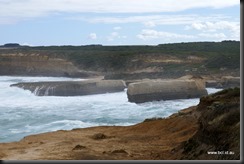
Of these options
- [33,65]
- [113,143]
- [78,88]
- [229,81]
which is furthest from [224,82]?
[33,65]

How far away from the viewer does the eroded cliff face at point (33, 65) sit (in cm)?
4651

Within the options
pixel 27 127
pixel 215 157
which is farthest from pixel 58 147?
pixel 27 127

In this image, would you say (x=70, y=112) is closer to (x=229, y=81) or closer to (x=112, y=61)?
(x=229, y=81)

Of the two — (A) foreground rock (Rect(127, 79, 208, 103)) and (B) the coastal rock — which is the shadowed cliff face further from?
(B) the coastal rock

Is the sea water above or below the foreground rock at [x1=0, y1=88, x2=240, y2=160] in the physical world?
below

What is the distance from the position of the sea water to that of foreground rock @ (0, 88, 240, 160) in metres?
3.26

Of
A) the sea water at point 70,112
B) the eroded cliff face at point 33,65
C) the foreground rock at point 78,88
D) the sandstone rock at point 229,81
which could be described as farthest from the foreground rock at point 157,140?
the eroded cliff face at point 33,65

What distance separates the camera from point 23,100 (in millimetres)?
24812

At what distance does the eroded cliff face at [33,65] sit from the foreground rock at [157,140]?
1324 inches

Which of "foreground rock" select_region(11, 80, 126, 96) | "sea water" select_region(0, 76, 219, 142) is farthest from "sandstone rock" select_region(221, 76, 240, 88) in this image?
"sea water" select_region(0, 76, 219, 142)

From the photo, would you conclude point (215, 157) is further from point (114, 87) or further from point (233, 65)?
point (233, 65)

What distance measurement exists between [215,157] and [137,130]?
5877mm

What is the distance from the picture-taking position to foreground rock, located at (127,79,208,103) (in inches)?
858

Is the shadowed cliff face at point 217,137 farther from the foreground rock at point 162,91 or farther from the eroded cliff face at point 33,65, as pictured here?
the eroded cliff face at point 33,65
